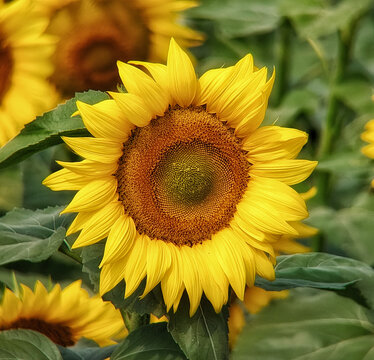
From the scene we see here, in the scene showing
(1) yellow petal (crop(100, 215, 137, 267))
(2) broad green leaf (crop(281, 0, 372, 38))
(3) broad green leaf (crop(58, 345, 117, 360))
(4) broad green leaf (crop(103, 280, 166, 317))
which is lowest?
(3) broad green leaf (crop(58, 345, 117, 360))

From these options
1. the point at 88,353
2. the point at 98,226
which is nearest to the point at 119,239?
the point at 98,226

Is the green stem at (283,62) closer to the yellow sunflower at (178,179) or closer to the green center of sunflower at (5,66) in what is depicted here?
the green center of sunflower at (5,66)

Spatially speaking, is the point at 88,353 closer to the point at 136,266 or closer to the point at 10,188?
the point at 136,266

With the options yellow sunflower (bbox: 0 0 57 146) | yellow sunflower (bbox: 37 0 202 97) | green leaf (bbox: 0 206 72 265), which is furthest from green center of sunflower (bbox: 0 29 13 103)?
green leaf (bbox: 0 206 72 265)

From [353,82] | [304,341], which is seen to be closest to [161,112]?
[304,341]

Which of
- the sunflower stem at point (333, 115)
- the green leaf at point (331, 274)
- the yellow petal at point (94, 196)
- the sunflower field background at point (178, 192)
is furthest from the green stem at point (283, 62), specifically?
the yellow petal at point (94, 196)

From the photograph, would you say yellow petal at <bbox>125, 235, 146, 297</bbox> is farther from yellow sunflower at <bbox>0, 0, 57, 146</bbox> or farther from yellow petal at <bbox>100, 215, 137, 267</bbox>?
yellow sunflower at <bbox>0, 0, 57, 146</bbox>

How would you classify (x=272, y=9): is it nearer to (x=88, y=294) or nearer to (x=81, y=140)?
(x=88, y=294)
